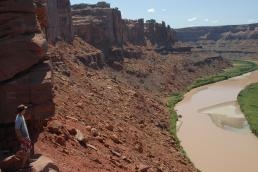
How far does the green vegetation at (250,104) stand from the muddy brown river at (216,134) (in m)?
0.62

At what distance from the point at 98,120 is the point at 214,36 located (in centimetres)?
16074

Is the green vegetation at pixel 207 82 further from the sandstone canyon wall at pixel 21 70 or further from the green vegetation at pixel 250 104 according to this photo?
the sandstone canyon wall at pixel 21 70

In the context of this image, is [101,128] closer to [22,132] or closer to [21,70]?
[21,70]

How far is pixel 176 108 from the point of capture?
191 ft

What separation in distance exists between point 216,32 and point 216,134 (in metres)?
144

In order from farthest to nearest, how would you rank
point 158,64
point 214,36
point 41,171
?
1. point 214,36
2. point 158,64
3. point 41,171

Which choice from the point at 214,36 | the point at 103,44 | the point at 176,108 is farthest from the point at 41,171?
the point at 214,36

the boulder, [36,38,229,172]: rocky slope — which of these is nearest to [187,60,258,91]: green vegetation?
[36,38,229,172]: rocky slope

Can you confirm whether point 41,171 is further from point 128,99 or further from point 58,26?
point 58,26

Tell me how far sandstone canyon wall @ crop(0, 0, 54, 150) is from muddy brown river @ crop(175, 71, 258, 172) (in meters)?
20.0

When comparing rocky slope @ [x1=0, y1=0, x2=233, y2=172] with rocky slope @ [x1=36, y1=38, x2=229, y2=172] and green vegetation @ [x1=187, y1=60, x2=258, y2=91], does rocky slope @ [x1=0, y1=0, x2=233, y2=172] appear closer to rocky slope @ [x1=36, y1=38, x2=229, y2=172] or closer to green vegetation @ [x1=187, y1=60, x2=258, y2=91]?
rocky slope @ [x1=36, y1=38, x2=229, y2=172]

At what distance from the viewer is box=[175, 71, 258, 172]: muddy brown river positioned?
35.3 m

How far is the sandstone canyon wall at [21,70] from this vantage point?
14.8 metres

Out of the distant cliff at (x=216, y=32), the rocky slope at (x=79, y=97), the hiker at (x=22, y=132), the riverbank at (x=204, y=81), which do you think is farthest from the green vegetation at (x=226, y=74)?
the hiker at (x=22, y=132)
